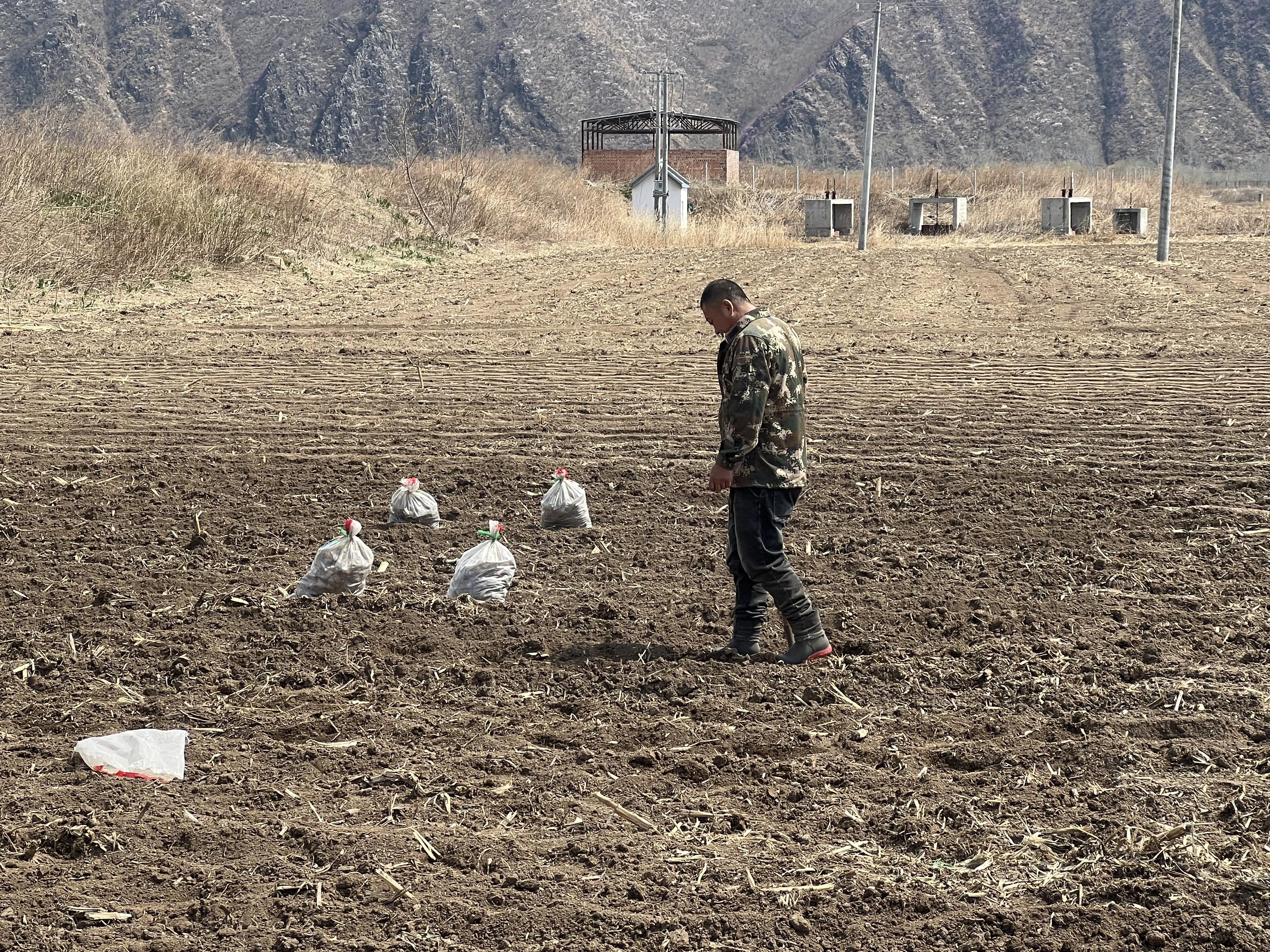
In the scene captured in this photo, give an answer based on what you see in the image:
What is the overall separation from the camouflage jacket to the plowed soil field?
912 millimetres

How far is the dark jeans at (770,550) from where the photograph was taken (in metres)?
5.79

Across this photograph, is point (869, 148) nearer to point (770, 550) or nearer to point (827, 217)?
point (827, 217)

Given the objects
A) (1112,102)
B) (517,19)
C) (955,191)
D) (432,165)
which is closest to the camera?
(432,165)

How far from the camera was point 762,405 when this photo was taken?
5.57 metres

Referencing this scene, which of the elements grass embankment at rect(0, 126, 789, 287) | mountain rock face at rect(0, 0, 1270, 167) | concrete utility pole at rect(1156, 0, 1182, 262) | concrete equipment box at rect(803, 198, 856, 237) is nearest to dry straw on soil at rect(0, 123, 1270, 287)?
grass embankment at rect(0, 126, 789, 287)

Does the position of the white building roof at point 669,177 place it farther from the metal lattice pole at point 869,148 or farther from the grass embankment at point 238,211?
the metal lattice pole at point 869,148

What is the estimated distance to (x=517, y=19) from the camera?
99.9m

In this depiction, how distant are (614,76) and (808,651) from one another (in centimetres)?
9529

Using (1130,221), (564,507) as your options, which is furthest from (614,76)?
(564,507)

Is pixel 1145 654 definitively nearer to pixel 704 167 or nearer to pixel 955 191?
pixel 955 191

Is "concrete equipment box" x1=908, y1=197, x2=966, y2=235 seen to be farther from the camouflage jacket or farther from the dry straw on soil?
the camouflage jacket

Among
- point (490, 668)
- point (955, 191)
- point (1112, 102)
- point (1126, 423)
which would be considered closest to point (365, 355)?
point (1126, 423)

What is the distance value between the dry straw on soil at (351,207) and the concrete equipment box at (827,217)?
104 cm

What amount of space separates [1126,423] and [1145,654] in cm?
530
